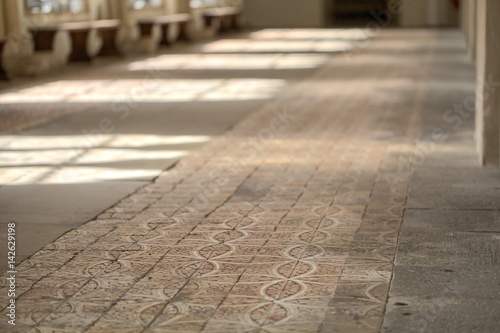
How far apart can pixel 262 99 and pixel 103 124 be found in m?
2.95

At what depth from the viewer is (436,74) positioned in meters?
15.3

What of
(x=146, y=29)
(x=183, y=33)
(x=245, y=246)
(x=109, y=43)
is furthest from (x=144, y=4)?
(x=245, y=246)

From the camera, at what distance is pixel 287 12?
33812 millimetres

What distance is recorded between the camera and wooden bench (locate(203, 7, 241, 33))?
2798 centimetres

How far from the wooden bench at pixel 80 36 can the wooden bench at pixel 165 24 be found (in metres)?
0.91

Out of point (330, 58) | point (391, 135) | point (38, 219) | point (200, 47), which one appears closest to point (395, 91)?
point (391, 135)

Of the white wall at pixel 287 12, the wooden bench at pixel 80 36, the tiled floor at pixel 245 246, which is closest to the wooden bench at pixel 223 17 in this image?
the white wall at pixel 287 12

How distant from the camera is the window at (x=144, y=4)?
24.1 meters

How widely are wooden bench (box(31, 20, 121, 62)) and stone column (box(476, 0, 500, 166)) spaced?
1140cm

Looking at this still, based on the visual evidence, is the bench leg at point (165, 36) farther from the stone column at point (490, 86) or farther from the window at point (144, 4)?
the stone column at point (490, 86)

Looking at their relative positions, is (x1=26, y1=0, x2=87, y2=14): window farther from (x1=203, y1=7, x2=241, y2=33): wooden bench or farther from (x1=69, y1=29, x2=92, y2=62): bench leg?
(x1=203, y1=7, x2=241, y2=33): wooden bench

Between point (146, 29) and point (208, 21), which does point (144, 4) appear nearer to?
point (146, 29)

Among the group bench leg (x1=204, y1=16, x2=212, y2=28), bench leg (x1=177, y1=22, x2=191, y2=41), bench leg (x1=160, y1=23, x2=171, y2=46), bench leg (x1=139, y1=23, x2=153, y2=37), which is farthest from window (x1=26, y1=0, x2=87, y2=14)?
bench leg (x1=204, y1=16, x2=212, y2=28)

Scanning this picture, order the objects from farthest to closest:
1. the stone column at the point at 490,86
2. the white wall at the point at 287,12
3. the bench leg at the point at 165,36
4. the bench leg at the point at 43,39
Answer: the white wall at the point at 287,12 < the bench leg at the point at 165,36 < the bench leg at the point at 43,39 < the stone column at the point at 490,86
